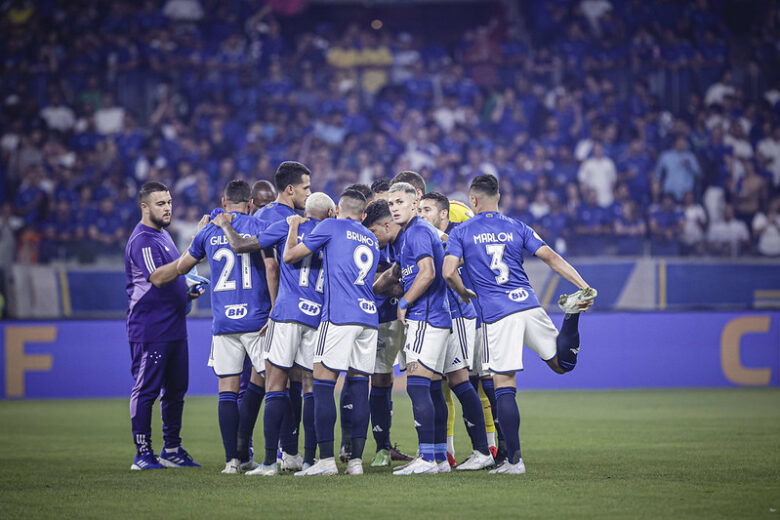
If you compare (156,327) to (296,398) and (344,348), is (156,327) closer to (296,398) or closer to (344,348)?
(296,398)

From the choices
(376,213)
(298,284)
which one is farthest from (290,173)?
(298,284)

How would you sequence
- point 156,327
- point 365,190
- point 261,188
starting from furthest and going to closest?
point 261,188, point 365,190, point 156,327

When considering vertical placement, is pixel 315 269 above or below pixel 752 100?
below

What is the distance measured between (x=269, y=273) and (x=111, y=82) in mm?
14438

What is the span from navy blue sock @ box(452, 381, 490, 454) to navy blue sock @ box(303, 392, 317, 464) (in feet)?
4.04

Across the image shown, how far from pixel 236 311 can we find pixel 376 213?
4.59ft

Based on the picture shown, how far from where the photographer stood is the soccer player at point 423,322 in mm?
7383

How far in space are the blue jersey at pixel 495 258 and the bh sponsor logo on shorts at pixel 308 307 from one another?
3.74 feet

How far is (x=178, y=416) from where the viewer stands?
27.3 ft

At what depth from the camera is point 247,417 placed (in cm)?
762

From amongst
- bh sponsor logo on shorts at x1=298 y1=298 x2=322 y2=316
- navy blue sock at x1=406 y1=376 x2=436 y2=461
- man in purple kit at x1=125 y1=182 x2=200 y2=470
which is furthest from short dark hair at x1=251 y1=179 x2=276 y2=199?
navy blue sock at x1=406 y1=376 x2=436 y2=461

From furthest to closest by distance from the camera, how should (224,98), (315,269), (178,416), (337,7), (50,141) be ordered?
(337,7) < (224,98) < (50,141) < (178,416) < (315,269)

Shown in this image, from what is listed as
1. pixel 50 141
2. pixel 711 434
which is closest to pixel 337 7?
pixel 50 141

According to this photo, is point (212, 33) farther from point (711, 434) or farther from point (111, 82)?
point (711, 434)
